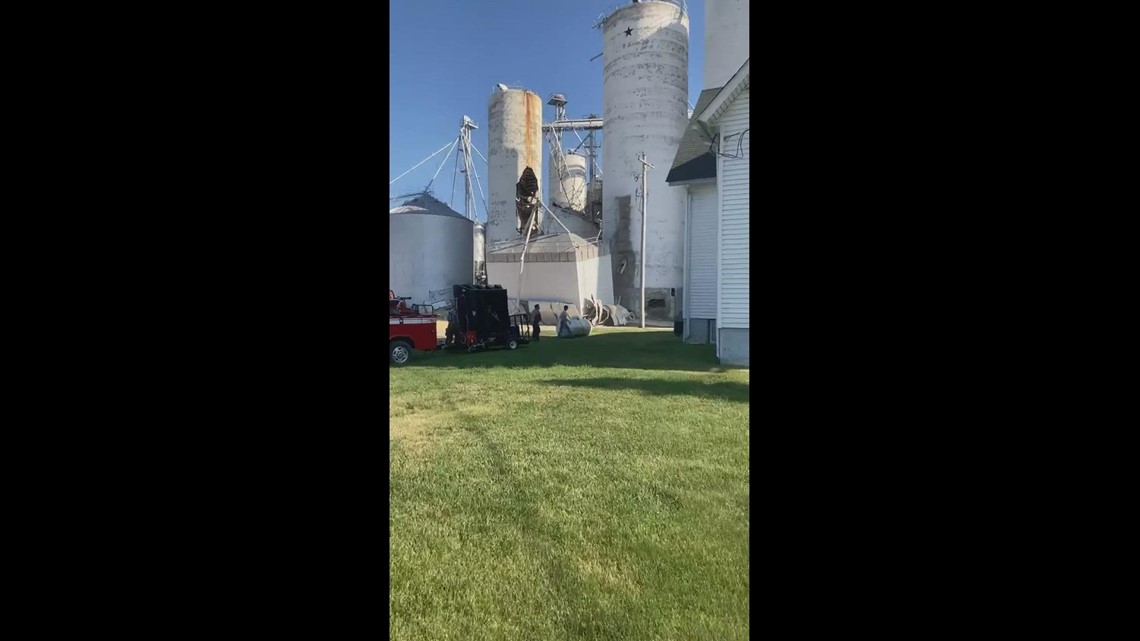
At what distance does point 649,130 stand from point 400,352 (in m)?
22.4

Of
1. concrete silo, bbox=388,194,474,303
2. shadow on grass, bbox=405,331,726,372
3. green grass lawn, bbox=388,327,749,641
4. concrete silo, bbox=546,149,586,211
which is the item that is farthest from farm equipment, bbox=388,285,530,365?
concrete silo, bbox=546,149,586,211

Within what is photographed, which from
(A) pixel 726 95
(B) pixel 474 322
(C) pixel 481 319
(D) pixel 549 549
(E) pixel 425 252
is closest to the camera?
(D) pixel 549 549

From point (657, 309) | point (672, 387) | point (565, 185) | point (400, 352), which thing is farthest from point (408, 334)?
point (565, 185)

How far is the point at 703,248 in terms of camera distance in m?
14.8

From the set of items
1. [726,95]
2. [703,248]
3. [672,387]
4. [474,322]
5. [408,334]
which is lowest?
[672,387]

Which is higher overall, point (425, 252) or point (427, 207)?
point (427, 207)

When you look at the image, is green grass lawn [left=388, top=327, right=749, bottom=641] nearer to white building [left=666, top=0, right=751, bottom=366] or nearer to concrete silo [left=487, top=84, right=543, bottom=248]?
white building [left=666, top=0, right=751, bottom=366]

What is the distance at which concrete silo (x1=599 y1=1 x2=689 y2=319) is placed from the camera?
96.2 feet

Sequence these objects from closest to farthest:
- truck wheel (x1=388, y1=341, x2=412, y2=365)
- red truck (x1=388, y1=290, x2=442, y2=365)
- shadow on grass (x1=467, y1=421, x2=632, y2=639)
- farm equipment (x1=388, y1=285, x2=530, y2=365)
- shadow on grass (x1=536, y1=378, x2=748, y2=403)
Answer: shadow on grass (x1=467, y1=421, x2=632, y2=639), shadow on grass (x1=536, y1=378, x2=748, y2=403), truck wheel (x1=388, y1=341, x2=412, y2=365), red truck (x1=388, y1=290, x2=442, y2=365), farm equipment (x1=388, y1=285, x2=530, y2=365)

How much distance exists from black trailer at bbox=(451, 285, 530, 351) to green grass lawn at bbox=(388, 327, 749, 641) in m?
5.99

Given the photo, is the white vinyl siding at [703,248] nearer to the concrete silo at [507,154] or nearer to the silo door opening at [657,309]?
the silo door opening at [657,309]

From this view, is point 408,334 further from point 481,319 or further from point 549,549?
point 549,549
